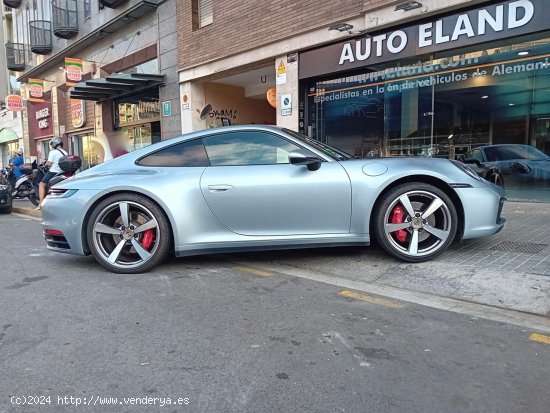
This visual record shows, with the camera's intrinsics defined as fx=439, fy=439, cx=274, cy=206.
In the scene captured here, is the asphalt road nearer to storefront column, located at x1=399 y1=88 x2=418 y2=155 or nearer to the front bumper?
the front bumper

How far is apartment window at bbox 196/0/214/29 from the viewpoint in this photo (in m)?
12.8

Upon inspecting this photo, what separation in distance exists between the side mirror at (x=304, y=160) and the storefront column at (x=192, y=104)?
33.0ft

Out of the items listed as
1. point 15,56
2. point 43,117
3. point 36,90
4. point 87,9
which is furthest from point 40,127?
point 87,9

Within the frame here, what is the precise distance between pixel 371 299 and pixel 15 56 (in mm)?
29625

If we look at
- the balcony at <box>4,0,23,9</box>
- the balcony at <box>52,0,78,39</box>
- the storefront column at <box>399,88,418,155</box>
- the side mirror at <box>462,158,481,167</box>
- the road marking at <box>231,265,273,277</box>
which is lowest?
the road marking at <box>231,265,273,277</box>

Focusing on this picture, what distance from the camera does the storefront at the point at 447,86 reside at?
772 centimetres

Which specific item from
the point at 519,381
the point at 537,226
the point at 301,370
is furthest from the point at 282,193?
the point at 537,226

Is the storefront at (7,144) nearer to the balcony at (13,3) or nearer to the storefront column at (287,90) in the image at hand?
the balcony at (13,3)

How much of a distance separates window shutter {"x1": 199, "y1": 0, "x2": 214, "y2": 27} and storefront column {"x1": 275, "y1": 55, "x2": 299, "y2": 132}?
10.5 feet

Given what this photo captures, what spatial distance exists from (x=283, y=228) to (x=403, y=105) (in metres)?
6.33

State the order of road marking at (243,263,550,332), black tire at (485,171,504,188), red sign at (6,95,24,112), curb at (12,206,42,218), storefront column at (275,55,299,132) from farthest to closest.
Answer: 1. red sign at (6,95,24,112)
2. storefront column at (275,55,299,132)
3. curb at (12,206,42,218)
4. black tire at (485,171,504,188)
5. road marking at (243,263,550,332)

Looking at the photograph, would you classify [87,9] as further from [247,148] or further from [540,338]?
[540,338]

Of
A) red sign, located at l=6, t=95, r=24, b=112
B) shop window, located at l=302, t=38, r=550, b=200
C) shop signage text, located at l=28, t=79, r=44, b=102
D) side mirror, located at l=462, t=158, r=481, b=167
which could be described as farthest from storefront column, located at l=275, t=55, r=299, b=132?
red sign, located at l=6, t=95, r=24, b=112

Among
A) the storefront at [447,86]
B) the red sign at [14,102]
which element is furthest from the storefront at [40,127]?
the storefront at [447,86]
